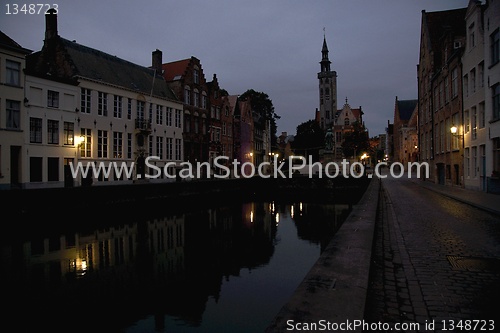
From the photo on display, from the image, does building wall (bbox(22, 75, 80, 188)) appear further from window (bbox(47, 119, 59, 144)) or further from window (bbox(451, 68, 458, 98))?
window (bbox(451, 68, 458, 98))

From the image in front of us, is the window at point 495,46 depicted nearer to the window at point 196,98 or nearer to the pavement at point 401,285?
the pavement at point 401,285

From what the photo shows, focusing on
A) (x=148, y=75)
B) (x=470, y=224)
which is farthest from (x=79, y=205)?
(x=148, y=75)

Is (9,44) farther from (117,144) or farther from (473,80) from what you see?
(473,80)

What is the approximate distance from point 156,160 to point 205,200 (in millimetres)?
8074

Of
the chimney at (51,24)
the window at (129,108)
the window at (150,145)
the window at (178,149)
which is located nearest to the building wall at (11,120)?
the chimney at (51,24)

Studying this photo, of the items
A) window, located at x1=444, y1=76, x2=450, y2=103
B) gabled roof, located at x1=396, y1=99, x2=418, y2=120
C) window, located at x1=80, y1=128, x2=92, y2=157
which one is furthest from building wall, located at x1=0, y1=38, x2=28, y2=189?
gabled roof, located at x1=396, y1=99, x2=418, y2=120

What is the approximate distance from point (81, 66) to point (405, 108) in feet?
246

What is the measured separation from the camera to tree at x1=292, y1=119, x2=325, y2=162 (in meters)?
75.8

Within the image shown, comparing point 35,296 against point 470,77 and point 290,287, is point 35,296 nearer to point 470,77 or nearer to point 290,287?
point 290,287

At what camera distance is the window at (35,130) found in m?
25.9

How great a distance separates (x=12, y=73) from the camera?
24.5 m

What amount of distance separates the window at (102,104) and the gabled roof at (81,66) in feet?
4.19

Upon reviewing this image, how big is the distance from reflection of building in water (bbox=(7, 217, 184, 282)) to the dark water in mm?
34

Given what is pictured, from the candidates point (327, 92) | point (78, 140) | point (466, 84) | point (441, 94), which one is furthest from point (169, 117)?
point (327, 92)
